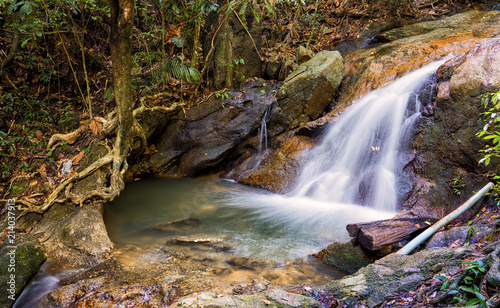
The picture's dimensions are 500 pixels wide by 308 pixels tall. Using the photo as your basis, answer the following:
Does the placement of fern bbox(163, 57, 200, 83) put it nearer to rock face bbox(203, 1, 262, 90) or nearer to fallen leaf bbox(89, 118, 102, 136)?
rock face bbox(203, 1, 262, 90)

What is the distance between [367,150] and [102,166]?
557 centimetres

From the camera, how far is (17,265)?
336cm

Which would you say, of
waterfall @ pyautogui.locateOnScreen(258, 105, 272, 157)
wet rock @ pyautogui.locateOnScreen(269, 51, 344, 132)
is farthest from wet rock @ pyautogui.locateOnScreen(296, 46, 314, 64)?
waterfall @ pyautogui.locateOnScreen(258, 105, 272, 157)

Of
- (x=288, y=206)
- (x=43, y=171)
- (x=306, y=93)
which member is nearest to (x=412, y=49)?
(x=306, y=93)

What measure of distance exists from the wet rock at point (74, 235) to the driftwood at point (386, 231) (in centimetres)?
347

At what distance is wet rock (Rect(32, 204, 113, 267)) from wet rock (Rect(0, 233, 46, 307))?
0.28 meters

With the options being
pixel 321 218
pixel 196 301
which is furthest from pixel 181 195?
pixel 196 301

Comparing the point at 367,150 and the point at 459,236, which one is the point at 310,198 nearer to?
the point at 367,150

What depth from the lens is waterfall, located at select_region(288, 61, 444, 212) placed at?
19.4 feet

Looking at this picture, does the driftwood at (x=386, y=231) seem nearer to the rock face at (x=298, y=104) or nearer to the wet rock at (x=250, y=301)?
the wet rock at (x=250, y=301)

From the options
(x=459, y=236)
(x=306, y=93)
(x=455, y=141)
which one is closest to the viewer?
(x=459, y=236)

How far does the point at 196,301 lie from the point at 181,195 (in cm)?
454

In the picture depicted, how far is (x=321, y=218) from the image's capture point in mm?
5539

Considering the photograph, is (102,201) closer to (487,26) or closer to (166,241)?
(166,241)
